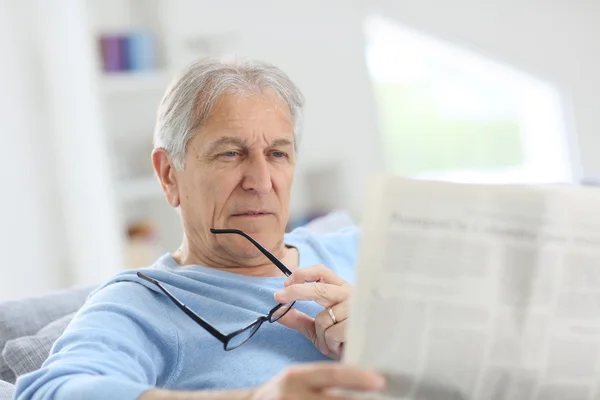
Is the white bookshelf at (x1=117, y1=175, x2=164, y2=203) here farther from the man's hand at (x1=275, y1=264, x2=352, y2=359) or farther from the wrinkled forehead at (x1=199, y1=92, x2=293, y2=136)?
the man's hand at (x1=275, y1=264, x2=352, y2=359)

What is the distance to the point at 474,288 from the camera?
38.0 inches

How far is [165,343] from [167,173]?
0.40 m

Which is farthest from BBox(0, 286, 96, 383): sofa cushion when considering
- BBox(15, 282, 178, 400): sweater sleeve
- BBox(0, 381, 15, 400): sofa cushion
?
BBox(15, 282, 178, 400): sweater sleeve

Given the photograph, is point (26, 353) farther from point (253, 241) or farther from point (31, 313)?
point (253, 241)

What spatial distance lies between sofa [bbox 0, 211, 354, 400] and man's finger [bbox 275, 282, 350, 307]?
51cm

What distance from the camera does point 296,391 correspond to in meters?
0.94

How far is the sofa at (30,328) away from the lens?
1.52m

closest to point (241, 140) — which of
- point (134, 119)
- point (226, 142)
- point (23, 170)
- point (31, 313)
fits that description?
point (226, 142)

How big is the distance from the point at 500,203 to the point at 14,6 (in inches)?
119

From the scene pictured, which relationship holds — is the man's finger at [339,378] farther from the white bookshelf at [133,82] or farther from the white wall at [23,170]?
the white bookshelf at [133,82]

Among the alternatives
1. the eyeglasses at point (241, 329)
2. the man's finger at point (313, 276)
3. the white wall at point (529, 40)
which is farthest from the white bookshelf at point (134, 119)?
the man's finger at point (313, 276)

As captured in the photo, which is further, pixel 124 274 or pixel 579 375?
pixel 124 274

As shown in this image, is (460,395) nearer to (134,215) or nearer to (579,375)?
(579,375)

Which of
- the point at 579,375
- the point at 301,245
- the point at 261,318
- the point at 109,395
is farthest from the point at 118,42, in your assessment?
the point at 579,375
